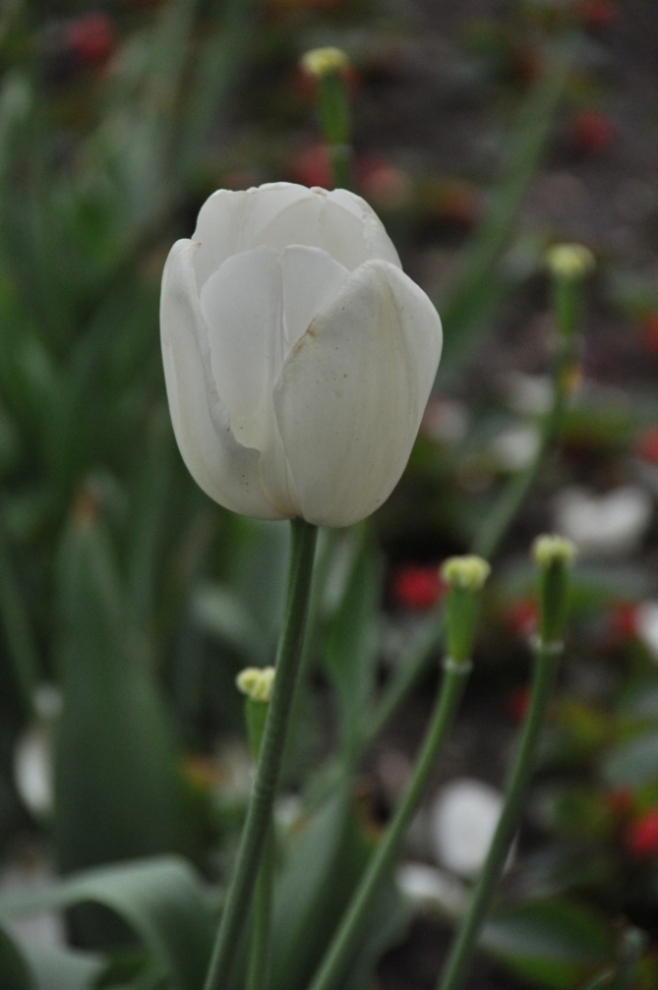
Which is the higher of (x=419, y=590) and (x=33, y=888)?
(x=419, y=590)

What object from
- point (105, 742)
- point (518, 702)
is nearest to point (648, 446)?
point (518, 702)

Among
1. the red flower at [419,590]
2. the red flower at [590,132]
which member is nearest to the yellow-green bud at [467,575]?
the red flower at [419,590]

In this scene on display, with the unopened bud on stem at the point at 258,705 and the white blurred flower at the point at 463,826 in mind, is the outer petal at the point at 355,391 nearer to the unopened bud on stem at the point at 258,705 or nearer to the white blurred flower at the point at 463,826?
the unopened bud on stem at the point at 258,705

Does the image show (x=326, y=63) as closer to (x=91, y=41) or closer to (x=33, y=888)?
(x=33, y=888)

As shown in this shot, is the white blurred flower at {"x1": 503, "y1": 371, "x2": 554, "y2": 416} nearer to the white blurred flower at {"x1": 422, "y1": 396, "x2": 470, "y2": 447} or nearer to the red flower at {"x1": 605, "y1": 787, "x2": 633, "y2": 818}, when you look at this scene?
the white blurred flower at {"x1": 422, "y1": 396, "x2": 470, "y2": 447}

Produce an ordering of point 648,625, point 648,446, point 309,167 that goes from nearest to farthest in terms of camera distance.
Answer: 1. point 648,625
2. point 648,446
3. point 309,167

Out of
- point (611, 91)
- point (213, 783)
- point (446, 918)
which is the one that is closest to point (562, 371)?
point (213, 783)
